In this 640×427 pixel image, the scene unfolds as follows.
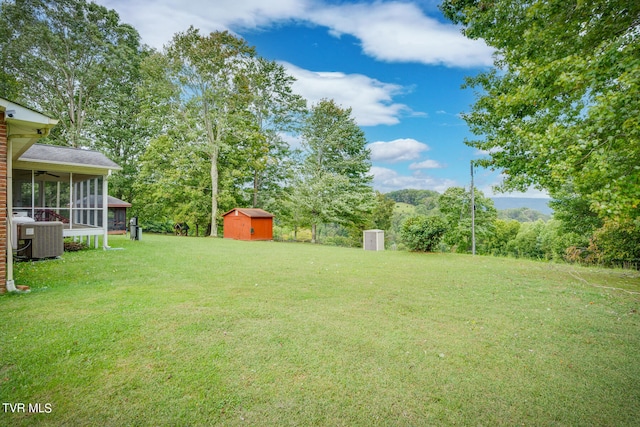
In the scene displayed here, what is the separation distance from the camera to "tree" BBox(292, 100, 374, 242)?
2295cm

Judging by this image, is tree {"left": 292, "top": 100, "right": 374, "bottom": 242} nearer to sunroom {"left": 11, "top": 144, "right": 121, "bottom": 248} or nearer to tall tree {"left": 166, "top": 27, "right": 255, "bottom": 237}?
tall tree {"left": 166, "top": 27, "right": 255, "bottom": 237}

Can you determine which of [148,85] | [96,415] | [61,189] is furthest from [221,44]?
[96,415]

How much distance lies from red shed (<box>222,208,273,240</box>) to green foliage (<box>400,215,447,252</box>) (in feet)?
31.9

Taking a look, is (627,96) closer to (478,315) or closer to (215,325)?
(478,315)

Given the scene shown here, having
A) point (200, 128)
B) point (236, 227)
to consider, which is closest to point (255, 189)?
point (236, 227)

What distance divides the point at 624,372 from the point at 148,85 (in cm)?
2673

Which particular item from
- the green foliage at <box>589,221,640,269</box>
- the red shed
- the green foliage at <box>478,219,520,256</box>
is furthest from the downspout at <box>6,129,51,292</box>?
the green foliage at <box>478,219,520,256</box>

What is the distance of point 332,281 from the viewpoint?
7.22 meters

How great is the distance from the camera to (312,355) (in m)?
3.32

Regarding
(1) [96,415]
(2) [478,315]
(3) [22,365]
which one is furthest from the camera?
(2) [478,315]

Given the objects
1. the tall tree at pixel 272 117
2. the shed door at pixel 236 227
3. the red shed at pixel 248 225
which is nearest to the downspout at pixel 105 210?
the red shed at pixel 248 225

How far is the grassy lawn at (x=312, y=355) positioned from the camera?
96.5 inches

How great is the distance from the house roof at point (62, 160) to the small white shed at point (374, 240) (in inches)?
460

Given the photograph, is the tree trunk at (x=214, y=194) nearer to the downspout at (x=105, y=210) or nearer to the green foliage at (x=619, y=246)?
the downspout at (x=105, y=210)
